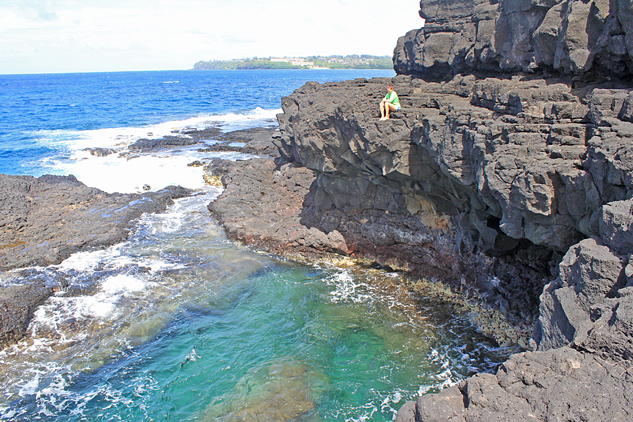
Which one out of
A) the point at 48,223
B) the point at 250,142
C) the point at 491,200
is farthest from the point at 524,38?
the point at 250,142

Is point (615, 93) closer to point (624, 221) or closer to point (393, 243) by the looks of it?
point (624, 221)

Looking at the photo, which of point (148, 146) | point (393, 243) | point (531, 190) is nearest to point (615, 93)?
point (531, 190)

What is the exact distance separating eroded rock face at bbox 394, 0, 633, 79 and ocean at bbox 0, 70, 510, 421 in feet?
24.4

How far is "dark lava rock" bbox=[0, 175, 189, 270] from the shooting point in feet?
56.6

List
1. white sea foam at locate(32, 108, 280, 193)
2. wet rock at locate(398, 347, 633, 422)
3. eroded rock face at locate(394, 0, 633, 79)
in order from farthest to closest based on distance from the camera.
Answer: white sea foam at locate(32, 108, 280, 193) < eroded rock face at locate(394, 0, 633, 79) < wet rock at locate(398, 347, 633, 422)

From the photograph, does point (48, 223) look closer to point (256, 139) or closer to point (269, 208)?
point (269, 208)

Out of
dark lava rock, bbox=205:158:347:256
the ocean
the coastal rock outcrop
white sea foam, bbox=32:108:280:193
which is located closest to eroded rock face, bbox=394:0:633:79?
the ocean

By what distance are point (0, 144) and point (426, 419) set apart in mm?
48974

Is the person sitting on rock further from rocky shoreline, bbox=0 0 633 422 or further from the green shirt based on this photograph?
rocky shoreline, bbox=0 0 633 422

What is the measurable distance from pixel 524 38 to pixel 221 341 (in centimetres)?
1233

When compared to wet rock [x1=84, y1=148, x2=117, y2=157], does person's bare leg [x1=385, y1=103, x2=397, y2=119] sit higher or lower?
higher

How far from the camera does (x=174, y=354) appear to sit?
11.6m

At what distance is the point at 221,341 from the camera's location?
12062 millimetres

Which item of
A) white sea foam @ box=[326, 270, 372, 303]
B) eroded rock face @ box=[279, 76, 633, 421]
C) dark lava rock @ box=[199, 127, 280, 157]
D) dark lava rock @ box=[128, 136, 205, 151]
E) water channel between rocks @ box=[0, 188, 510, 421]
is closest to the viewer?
eroded rock face @ box=[279, 76, 633, 421]
